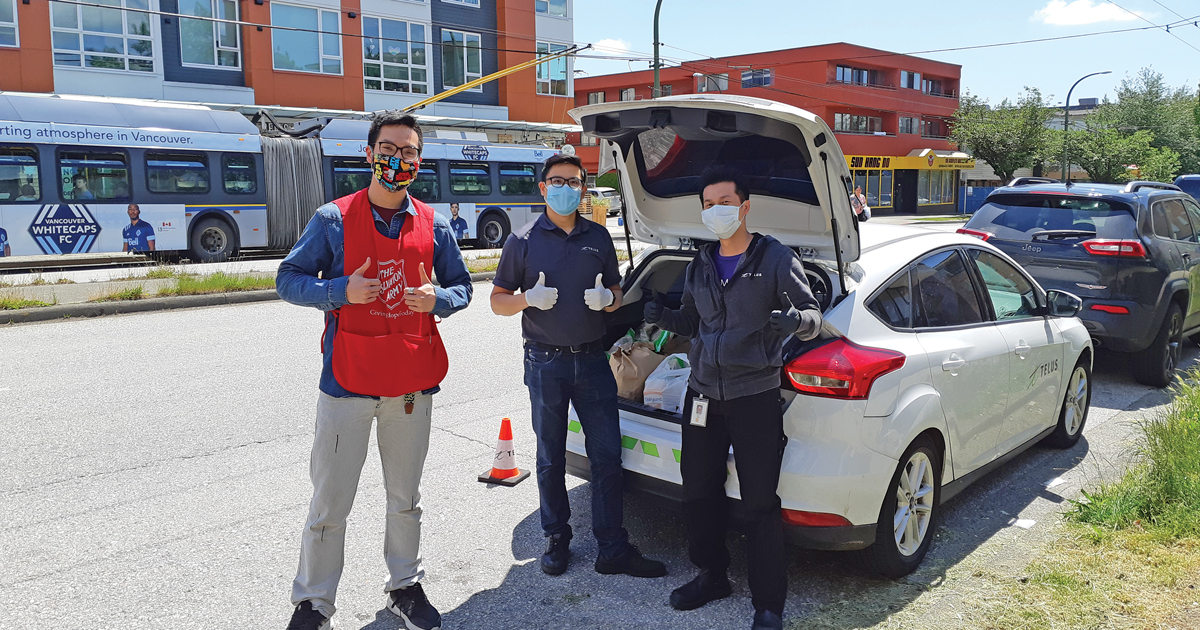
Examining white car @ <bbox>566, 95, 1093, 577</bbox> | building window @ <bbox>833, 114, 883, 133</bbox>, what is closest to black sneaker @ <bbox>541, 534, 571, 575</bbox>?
white car @ <bbox>566, 95, 1093, 577</bbox>

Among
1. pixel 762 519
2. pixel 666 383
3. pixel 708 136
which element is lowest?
pixel 762 519

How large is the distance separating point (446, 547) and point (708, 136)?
2352 mm

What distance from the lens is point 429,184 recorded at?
2556 centimetres

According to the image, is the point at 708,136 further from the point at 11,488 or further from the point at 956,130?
the point at 956,130

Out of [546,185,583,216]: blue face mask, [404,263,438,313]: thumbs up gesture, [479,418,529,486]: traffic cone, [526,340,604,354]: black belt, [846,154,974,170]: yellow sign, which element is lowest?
[479,418,529,486]: traffic cone

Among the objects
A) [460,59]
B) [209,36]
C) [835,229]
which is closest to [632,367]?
[835,229]

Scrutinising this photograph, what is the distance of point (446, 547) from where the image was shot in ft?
14.3

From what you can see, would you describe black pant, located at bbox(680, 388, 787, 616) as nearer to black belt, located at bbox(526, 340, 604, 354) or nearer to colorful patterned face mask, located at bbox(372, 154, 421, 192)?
black belt, located at bbox(526, 340, 604, 354)

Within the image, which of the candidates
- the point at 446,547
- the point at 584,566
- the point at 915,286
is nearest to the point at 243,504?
the point at 446,547

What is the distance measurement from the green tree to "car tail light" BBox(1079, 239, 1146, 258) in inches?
2155

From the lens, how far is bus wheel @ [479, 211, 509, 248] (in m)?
27.1

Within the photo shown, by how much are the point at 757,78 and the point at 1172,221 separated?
53.1m

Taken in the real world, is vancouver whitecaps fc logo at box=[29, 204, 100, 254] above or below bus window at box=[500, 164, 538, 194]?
below

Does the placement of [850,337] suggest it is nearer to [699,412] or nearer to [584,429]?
[699,412]
